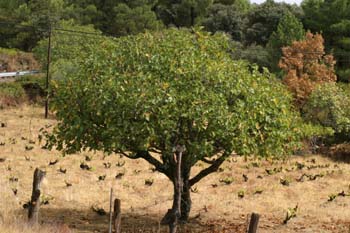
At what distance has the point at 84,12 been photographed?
71.9 meters

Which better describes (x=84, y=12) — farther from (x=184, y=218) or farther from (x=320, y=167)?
(x=184, y=218)

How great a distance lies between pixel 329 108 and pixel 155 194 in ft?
65.9

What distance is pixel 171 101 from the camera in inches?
489

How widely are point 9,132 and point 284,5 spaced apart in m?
41.7

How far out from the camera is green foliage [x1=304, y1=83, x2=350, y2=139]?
36.6 m

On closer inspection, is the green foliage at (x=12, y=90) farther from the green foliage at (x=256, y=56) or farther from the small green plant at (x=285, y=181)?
the small green plant at (x=285, y=181)

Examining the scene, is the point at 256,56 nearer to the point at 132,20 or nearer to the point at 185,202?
the point at 132,20

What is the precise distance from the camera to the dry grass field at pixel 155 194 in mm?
16094

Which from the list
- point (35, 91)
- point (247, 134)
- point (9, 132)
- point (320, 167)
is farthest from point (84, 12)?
point (247, 134)

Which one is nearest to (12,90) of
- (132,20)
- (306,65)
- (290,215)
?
(132,20)

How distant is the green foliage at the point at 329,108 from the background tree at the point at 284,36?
14.1 m

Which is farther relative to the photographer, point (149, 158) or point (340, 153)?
point (340, 153)

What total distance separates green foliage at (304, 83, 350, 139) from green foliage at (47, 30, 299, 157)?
2303cm

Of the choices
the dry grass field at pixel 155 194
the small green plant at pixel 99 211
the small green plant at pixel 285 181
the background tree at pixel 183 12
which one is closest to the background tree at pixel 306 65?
the dry grass field at pixel 155 194
